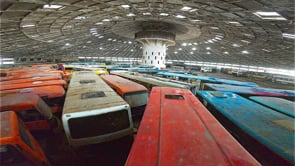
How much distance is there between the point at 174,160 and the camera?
194 cm

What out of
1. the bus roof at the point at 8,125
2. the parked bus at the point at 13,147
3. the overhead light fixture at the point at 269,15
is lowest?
the parked bus at the point at 13,147

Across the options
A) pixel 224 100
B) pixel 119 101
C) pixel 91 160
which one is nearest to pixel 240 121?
pixel 224 100

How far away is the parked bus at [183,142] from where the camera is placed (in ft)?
6.45

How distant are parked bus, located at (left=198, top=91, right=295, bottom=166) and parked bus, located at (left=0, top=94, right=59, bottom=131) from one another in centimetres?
470

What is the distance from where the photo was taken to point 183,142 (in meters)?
2.37

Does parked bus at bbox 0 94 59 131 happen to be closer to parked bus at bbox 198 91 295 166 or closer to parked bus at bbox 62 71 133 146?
parked bus at bbox 62 71 133 146

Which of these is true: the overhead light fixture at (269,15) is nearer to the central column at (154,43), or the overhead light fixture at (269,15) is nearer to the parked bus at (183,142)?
the parked bus at (183,142)

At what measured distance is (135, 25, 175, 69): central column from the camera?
2539 centimetres

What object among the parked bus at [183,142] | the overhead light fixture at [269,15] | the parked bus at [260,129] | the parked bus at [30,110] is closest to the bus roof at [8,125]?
the parked bus at [30,110]

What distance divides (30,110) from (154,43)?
81.6 ft

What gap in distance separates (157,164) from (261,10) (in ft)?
44.6

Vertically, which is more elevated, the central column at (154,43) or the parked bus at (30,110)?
the central column at (154,43)

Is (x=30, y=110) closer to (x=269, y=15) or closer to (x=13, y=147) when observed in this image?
(x=13, y=147)

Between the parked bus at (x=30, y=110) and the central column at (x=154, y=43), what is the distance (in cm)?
2254
